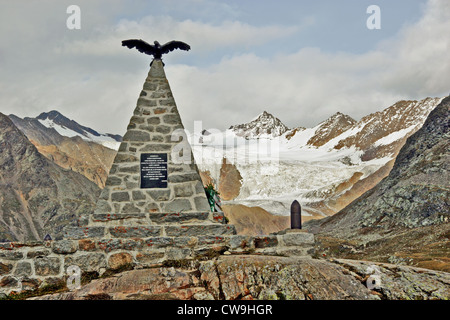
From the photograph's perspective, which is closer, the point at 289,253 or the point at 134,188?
the point at 289,253

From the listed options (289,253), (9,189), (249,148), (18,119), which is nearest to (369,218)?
(289,253)

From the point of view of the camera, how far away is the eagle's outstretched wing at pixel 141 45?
1052cm

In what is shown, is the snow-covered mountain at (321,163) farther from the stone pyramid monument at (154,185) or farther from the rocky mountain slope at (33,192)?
the stone pyramid monument at (154,185)

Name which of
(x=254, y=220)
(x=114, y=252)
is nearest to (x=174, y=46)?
(x=114, y=252)

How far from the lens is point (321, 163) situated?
81250mm

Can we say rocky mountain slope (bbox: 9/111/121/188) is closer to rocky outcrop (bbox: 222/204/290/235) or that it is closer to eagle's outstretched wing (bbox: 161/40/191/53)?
rocky outcrop (bbox: 222/204/290/235)

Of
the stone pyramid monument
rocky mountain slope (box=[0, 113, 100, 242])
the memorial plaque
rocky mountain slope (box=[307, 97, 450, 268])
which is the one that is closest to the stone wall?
the stone pyramid monument

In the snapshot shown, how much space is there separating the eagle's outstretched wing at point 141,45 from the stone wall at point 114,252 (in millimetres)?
4684

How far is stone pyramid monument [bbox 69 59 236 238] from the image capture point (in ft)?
30.2

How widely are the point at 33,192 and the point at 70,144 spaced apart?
1314 inches

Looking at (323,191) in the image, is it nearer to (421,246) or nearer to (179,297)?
(421,246)

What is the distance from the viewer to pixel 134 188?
976cm

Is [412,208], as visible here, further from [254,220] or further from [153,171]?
[153,171]
